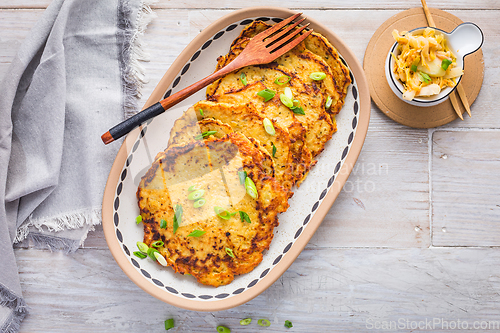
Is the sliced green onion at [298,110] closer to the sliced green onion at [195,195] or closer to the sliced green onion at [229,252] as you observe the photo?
the sliced green onion at [195,195]

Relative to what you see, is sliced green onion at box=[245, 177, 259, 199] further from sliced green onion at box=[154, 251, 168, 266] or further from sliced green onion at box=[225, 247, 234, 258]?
sliced green onion at box=[154, 251, 168, 266]

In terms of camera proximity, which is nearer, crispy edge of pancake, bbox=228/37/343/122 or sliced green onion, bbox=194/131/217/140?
sliced green onion, bbox=194/131/217/140

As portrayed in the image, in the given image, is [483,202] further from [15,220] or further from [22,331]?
[22,331]

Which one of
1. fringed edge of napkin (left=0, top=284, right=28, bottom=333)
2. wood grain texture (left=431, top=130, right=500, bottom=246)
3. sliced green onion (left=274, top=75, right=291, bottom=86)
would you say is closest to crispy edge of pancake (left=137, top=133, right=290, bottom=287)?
sliced green onion (left=274, top=75, right=291, bottom=86)

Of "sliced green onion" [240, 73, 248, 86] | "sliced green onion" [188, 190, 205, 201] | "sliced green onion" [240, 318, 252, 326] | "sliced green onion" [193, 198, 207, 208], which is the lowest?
"sliced green onion" [240, 318, 252, 326]

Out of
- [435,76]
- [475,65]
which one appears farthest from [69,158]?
[475,65]

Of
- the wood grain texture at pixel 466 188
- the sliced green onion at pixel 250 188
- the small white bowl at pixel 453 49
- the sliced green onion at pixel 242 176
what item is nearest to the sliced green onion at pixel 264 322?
the sliced green onion at pixel 250 188
